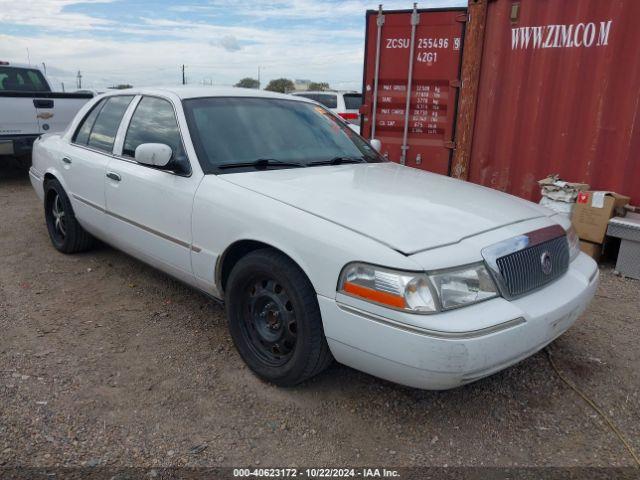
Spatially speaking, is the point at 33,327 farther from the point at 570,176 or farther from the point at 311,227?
the point at 570,176

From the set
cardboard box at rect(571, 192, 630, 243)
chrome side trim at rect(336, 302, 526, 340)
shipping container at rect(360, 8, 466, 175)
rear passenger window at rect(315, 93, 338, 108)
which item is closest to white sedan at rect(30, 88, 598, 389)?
chrome side trim at rect(336, 302, 526, 340)

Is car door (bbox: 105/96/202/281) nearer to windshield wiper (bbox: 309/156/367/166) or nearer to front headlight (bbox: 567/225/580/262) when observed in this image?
windshield wiper (bbox: 309/156/367/166)

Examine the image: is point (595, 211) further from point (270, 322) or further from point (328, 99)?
point (328, 99)

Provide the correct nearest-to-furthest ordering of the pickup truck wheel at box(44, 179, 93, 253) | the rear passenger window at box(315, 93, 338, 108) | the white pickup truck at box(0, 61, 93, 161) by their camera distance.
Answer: the pickup truck wheel at box(44, 179, 93, 253) → the white pickup truck at box(0, 61, 93, 161) → the rear passenger window at box(315, 93, 338, 108)

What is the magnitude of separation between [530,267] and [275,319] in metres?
1.35

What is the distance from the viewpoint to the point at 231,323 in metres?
3.14

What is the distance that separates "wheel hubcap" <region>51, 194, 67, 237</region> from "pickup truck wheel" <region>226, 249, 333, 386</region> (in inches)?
109

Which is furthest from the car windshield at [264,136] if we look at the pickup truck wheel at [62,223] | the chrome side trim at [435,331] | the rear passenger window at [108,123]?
the pickup truck wheel at [62,223]

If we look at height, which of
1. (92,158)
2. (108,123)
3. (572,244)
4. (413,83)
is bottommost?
(572,244)

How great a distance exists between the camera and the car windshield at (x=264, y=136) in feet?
11.1

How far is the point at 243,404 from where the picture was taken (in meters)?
2.87

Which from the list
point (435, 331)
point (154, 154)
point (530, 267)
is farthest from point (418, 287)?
point (154, 154)

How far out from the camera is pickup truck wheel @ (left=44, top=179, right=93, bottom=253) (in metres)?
4.90

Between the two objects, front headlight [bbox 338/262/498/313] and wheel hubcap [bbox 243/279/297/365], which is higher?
front headlight [bbox 338/262/498/313]
